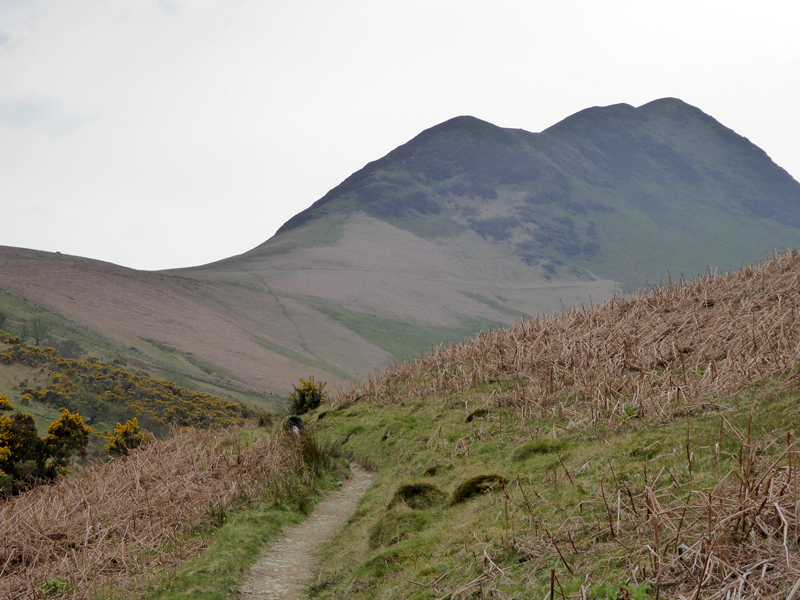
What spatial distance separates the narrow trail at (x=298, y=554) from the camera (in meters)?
9.49

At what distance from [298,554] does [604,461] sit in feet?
18.8

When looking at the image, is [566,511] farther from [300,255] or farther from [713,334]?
[300,255]

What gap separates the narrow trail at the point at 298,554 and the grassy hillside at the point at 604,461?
1.55ft

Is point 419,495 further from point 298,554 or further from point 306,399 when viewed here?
point 306,399

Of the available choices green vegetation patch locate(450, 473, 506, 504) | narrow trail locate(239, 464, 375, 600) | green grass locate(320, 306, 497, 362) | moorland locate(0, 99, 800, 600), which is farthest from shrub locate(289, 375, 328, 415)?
green grass locate(320, 306, 497, 362)

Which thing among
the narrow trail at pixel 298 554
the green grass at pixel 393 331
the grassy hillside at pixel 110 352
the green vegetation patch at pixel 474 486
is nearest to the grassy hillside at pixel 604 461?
the green vegetation patch at pixel 474 486

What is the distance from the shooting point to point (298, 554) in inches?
439

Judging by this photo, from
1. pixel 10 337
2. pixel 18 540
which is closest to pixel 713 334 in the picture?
pixel 18 540

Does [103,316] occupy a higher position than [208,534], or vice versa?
[103,316]

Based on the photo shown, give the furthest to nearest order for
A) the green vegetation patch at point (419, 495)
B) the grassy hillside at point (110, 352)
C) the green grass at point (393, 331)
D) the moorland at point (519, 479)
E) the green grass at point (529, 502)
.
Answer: the green grass at point (393, 331) → the grassy hillside at point (110, 352) → the green vegetation patch at point (419, 495) → the green grass at point (529, 502) → the moorland at point (519, 479)

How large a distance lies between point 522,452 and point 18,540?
9.01m

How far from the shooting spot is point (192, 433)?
19.1m

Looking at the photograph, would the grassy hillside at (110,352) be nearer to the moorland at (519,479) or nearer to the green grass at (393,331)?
the moorland at (519,479)

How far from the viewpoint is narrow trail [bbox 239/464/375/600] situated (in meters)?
9.49
